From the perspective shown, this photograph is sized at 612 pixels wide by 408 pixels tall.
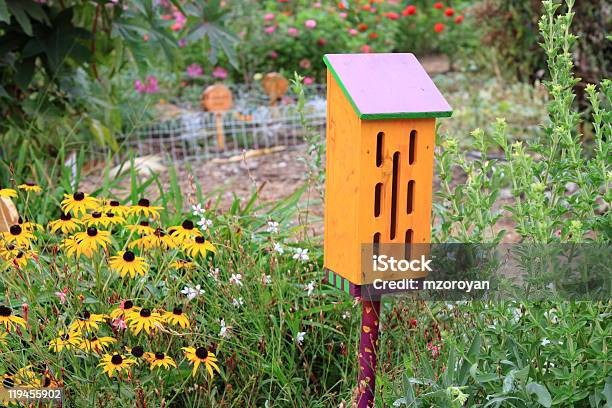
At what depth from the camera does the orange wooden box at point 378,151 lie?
6.74 feet

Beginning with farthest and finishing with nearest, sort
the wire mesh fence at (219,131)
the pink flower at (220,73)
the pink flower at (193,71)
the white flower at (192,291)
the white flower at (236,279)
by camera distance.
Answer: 1. the pink flower at (193,71)
2. the pink flower at (220,73)
3. the wire mesh fence at (219,131)
4. the white flower at (236,279)
5. the white flower at (192,291)

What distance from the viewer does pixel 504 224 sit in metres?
5.06

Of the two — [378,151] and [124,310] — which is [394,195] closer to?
[378,151]

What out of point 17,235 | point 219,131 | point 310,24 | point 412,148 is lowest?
point 219,131

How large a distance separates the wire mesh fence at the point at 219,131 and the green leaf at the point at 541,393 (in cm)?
426

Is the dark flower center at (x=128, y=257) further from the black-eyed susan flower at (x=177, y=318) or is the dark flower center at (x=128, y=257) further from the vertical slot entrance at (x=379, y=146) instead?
the vertical slot entrance at (x=379, y=146)

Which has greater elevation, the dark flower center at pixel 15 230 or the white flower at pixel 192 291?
the dark flower center at pixel 15 230

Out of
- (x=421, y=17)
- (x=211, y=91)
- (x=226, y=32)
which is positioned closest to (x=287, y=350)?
(x=226, y=32)

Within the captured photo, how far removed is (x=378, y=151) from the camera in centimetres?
209

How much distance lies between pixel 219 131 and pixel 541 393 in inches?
178

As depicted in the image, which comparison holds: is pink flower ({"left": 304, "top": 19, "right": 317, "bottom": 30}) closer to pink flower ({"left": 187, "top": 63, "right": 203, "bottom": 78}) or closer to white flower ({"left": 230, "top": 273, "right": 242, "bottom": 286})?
pink flower ({"left": 187, "top": 63, "right": 203, "bottom": 78})

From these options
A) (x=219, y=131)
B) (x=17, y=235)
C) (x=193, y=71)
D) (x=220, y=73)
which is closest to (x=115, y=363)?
(x=17, y=235)

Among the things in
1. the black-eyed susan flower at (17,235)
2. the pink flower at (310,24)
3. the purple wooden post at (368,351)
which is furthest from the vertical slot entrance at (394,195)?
the pink flower at (310,24)

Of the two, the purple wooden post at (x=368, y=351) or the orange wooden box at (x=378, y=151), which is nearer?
the orange wooden box at (x=378, y=151)
